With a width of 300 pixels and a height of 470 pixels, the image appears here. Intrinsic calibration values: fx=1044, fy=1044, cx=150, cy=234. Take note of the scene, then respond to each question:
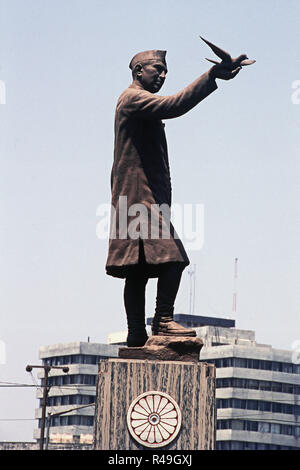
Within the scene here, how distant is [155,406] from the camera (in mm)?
11984

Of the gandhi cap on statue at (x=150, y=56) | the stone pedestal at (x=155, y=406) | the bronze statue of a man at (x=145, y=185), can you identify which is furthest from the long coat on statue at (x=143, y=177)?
the stone pedestal at (x=155, y=406)

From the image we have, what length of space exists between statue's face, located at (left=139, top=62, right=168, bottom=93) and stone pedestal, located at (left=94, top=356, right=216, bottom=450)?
11.1ft

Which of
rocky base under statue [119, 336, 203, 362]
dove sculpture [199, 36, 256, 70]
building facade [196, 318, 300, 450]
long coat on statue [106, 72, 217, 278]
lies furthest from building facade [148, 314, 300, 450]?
dove sculpture [199, 36, 256, 70]

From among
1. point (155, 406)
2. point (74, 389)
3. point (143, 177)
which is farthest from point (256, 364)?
point (155, 406)

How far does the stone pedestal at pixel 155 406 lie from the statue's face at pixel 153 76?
3373 millimetres

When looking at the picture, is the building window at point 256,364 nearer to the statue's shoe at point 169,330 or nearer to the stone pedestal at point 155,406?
the statue's shoe at point 169,330

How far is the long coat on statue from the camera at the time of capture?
40.3ft

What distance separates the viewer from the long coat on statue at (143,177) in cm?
1227

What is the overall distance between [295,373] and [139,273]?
93836mm

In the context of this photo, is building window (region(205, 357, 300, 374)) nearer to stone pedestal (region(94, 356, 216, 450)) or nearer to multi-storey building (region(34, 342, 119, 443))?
multi-storey building (region(34, 342, 119, 443))

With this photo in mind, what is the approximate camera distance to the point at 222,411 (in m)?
100
